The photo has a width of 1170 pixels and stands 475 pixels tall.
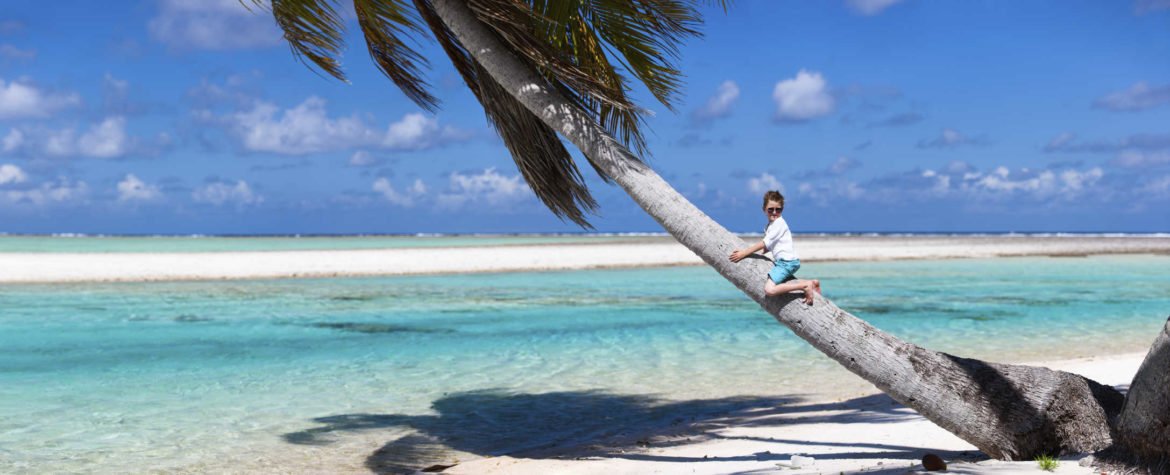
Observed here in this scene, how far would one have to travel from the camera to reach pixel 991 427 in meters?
5.21

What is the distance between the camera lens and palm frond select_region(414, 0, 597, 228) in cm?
655

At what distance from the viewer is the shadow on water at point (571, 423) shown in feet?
24.2

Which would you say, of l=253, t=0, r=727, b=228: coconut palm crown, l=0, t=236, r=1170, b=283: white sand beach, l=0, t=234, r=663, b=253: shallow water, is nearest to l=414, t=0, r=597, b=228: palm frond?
l=253, t=0, r=727, b=228: coconut palm crown

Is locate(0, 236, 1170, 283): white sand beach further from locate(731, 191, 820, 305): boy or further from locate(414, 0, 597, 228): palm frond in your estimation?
locate(731, 191, 820, 305): boy

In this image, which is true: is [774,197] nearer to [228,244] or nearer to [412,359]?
[412,359]

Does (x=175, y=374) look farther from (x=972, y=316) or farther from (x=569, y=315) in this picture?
(x=972, y=316)

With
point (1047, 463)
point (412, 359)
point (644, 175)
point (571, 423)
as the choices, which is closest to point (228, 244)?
point (412, 359)

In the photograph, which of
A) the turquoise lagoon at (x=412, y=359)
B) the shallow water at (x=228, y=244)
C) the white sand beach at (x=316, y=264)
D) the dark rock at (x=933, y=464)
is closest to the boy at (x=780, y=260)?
the dark rock at (x=933, y=464)

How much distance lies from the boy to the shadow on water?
2037 millimetres

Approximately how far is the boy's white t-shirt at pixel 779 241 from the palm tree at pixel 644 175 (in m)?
0.16

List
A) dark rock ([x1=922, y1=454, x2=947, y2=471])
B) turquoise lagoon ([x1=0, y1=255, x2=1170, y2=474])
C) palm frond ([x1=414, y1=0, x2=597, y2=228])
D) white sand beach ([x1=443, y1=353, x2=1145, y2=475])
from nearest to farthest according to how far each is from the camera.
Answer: dark rock ([x1=922, y1=454, x2=947, y2=471]), white sand beach ([x1=443, y1=353, x2=1145, y2=475]), palm frond ([x1=414, y1=0, x2=597, y2=228]), turquoise lagoon ([x1=0, y1=255, x2=1170, y2=474])

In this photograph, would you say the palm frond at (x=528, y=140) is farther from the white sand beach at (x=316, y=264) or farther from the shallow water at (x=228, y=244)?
the shallow water at (x=228, y=244)

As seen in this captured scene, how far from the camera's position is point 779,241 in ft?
16.8

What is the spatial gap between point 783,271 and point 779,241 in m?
0.23
